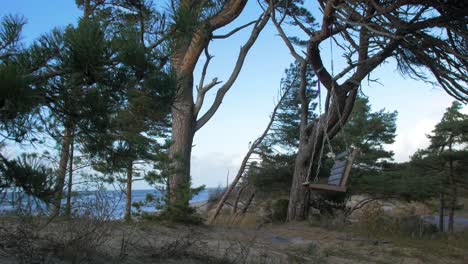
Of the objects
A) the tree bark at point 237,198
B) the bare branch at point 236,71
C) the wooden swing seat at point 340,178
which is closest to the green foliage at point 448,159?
the tree bark at point 237,198

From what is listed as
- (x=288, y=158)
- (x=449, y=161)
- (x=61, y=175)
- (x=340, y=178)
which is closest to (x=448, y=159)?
(x=449, y=161)

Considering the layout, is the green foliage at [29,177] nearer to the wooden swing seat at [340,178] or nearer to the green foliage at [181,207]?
the wooden swing seat at [340,178]

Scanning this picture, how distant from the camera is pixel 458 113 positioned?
3061 centimetres

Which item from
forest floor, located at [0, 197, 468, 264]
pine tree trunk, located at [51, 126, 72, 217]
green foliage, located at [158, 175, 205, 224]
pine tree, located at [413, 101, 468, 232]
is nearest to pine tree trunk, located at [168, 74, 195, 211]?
green foliage, located at [158, 175, 205, 224]

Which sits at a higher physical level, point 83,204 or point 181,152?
point 181,152

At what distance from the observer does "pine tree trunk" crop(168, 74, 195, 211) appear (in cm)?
852

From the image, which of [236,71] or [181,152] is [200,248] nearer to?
[181,152]

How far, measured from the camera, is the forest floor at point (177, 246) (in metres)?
4.18

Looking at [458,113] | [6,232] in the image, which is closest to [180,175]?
[6,232]

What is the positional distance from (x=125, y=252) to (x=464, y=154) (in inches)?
673

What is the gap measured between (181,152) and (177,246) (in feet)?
17.2

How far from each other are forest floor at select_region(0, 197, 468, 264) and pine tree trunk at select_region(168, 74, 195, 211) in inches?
22.8

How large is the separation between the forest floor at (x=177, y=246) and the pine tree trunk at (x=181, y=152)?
22.8 inches

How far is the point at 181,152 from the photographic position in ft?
34.7
